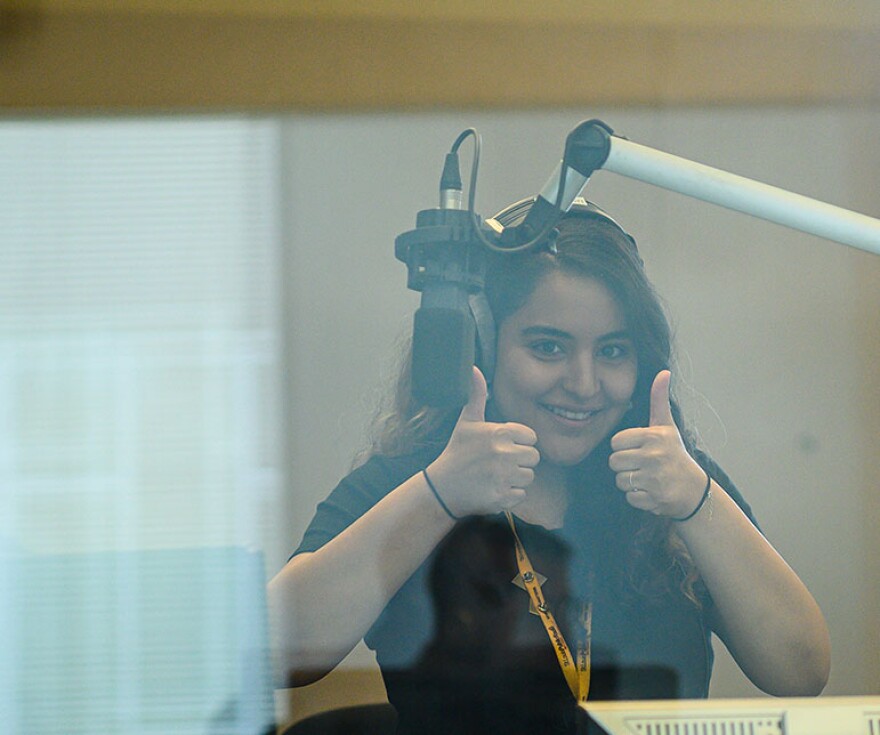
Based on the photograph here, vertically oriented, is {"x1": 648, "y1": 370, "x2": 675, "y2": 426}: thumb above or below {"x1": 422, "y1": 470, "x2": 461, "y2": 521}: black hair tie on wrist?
above

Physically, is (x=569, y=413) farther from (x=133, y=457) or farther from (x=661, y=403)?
(x=133, y=457)

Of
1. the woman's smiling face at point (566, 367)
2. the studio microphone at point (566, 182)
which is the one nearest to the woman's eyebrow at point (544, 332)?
the woman's smiling face at point (566, 367)

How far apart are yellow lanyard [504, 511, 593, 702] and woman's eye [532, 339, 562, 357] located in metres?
0.19

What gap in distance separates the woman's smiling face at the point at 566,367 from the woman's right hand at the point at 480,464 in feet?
0.07

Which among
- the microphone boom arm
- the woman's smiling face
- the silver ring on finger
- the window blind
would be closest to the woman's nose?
the woman's smiling face

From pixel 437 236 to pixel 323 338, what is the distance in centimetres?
17

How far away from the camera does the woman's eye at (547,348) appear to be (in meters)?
1.13

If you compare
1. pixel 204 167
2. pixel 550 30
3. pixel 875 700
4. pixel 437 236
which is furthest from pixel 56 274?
pixel 875 700

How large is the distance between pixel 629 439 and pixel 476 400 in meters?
0.18

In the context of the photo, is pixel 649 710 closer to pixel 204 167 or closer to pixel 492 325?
pixel 492 325

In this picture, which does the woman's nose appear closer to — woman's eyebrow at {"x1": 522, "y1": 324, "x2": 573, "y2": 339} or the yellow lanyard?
woman's eyebrow at {"x1": 522, "y1": 324, "x2": 573, "y2": 339}

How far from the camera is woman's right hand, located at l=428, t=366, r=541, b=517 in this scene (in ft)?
3.64

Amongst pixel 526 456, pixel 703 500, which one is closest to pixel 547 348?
pixel 526 456

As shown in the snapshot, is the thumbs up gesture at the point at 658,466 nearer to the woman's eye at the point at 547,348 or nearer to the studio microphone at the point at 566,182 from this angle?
the woman's eye at the point at 547,348
